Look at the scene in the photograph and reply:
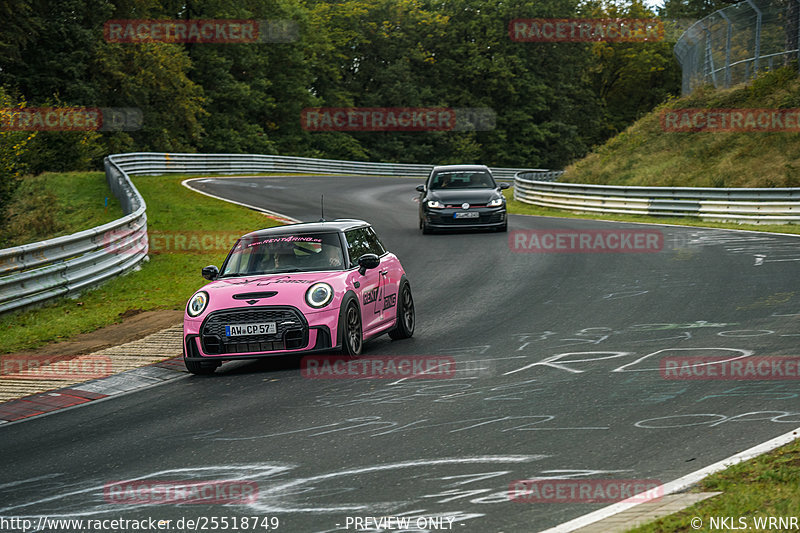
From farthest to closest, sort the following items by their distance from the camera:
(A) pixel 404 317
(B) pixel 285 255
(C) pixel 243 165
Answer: (C) pixel 243 165 < (A) pixel 404 317 < (B) pixel 285 255

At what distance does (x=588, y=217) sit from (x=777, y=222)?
622cm

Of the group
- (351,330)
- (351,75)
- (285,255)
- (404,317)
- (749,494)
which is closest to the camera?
(749,494)

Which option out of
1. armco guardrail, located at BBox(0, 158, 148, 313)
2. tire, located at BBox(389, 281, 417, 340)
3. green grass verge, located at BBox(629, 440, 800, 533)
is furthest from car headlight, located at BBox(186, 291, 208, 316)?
green grass verge, located at BBox(629, 440, 800, 533)

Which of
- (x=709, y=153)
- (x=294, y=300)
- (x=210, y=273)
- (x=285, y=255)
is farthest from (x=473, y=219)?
(x=294, y=300)

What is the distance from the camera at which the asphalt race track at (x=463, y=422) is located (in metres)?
5.59

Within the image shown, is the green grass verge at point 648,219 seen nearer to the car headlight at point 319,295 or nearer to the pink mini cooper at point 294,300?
the pink mini cooper at point 294,300

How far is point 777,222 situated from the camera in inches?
930

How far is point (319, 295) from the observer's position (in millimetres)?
9961

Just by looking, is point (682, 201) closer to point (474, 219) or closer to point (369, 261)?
point (474, 219)

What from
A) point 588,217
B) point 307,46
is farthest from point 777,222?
point 307,46

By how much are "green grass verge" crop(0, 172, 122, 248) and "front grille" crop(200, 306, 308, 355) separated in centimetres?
1383

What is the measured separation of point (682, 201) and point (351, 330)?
18.9 meters

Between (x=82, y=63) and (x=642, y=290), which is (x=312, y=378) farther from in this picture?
(x=82, y=63)

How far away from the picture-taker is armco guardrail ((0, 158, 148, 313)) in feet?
43.8
